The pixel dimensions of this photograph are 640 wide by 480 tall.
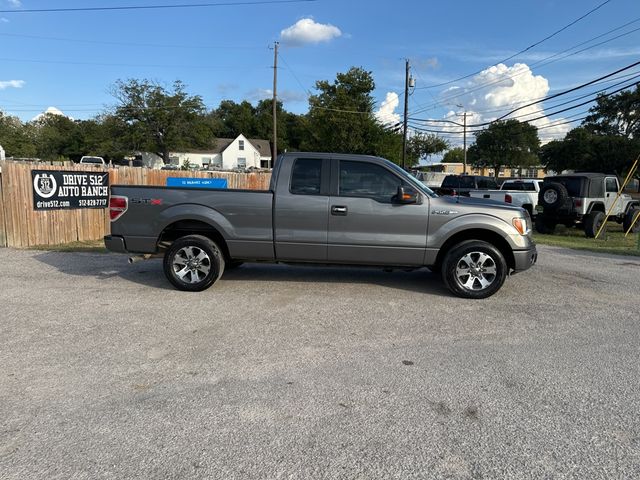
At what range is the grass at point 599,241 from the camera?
36.2 ft

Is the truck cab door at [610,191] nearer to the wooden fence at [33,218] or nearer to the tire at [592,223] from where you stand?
the tire at [592,223]

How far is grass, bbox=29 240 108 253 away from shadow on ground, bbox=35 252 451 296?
1.18 metres

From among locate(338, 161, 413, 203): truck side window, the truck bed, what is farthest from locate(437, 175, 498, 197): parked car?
the truck bed

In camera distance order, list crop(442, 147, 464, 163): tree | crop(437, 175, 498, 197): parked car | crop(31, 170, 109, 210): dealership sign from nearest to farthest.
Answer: crop(31, 170, 109, 210): dealership sign → crop(437, 175, 498, 197): parked car → crop(442, 147, 464, 163): tree

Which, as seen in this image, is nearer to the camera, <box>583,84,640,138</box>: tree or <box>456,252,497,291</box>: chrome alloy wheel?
<box>456,252,497,291</box>: chrome alloy wheel

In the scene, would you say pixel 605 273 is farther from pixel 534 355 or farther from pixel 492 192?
pixel 492 192

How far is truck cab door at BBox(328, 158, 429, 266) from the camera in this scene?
5.93 meters

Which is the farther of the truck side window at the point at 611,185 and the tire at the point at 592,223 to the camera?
the truck side window at the point at 611,185

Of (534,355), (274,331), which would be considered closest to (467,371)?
(534,355)

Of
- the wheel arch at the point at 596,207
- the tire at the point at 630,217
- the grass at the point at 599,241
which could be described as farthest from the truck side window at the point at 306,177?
the tire at the point at 630,217

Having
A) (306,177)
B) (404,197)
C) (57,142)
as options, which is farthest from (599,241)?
(57,142)

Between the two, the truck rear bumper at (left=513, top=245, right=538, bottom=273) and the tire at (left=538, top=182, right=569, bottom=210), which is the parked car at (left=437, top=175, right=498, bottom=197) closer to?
the tire at (left=538, top=182, right=569, bottom=210)

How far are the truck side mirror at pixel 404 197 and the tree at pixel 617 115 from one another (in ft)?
187

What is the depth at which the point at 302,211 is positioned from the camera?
6.00 meters
